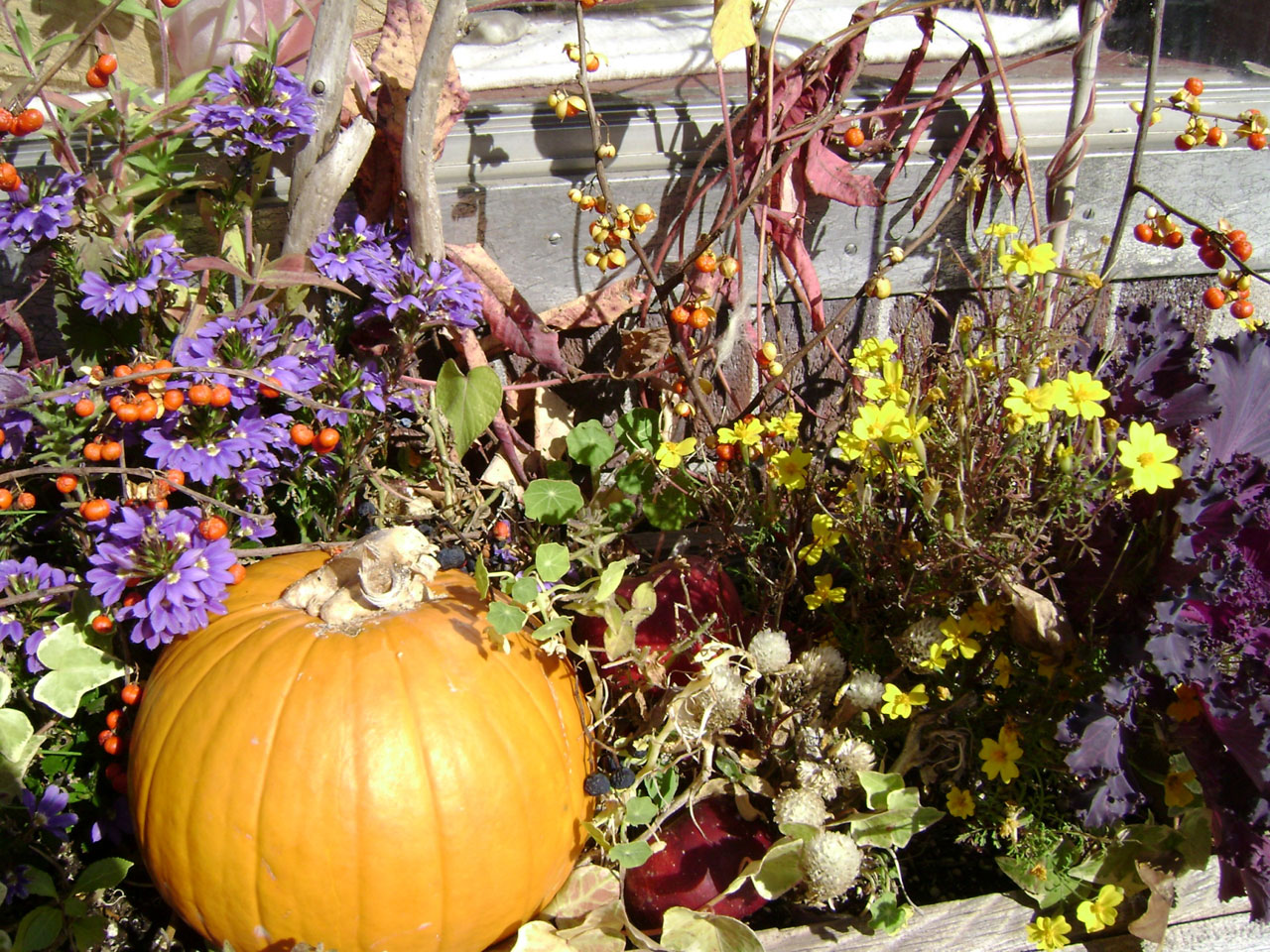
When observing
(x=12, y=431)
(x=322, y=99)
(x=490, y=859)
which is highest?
(x=322, y=99)

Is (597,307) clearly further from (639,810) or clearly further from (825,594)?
(639,810)

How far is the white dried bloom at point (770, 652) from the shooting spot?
48.3 inches

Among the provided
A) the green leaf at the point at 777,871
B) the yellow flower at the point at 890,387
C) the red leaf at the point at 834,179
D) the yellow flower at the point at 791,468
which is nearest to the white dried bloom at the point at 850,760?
the green leaf at the point at 777,871

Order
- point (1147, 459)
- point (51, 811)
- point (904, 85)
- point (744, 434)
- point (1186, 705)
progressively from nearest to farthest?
point (1147, 459) < point (1186, 705) < point (51, 811) < point (744, 434) < point (904, 85)

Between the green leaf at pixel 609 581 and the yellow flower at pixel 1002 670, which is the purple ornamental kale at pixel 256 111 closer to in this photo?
the green leaf at pixel 609 581

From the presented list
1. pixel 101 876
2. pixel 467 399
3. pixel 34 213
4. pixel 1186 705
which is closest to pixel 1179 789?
pixel 1186 705

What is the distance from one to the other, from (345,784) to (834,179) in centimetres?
122

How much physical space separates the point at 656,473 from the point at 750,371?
41 cm

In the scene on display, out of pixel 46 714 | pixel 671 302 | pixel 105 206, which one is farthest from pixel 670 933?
pixel 105 206

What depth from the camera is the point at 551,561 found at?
1.16m

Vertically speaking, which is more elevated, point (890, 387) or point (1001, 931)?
point (890, 387)

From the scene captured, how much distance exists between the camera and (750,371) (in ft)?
5.85

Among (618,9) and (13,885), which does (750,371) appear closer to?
(618,9)

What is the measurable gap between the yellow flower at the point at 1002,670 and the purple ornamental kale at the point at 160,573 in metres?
1.00
